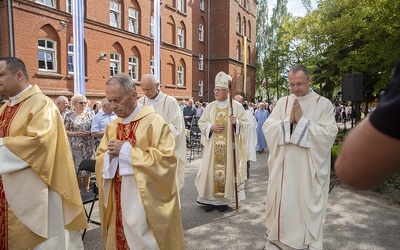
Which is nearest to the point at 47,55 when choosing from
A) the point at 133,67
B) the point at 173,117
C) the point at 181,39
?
the point at 133,67

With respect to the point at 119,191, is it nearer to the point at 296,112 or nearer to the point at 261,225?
the point at 296,112

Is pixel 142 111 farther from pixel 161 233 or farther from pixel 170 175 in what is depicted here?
pixel 161 233

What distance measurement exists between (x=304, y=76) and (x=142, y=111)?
1.99 meters

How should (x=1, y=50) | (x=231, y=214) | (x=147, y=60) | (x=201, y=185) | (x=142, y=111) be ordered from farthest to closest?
(x=147, y=60)
(x=1, y=50)
(x=201, y=185)
(x=231, y=214)
(x=142, y=111)

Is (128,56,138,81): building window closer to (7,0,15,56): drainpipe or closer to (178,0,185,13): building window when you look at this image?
(178,0,185,13): building window

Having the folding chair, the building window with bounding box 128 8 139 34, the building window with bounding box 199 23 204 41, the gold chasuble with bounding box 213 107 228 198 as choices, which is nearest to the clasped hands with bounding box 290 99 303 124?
the gold chasuble with bounding box 213 107 228 198

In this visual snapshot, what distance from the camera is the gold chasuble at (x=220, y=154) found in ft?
18.3

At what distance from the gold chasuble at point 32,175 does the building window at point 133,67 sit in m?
19.1

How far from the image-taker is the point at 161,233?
8.82ft

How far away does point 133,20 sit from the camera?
71.1 feet

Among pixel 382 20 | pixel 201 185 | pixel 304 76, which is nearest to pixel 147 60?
pixel 382 20

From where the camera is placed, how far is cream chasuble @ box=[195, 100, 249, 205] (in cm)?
552

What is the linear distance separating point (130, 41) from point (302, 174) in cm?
1942

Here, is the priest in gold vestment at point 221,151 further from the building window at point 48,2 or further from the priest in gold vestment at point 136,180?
the building window at point 48,2
